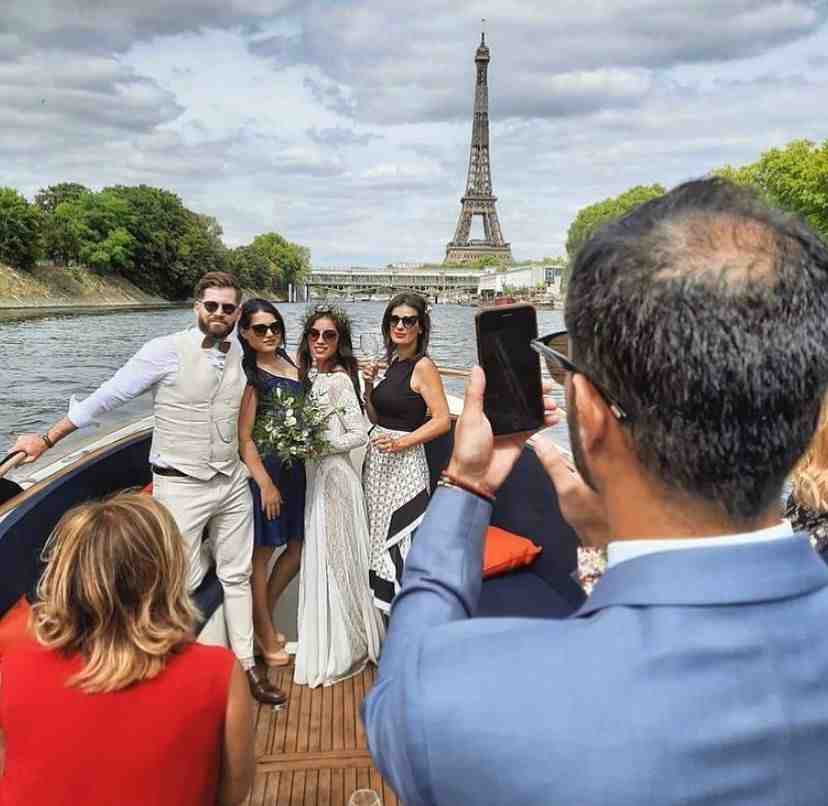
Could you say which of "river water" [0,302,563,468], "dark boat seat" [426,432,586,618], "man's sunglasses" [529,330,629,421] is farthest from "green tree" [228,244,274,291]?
"man's sunglasses" [529,330,629,421]

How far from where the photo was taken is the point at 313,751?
2572mm

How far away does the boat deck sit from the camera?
2.35m

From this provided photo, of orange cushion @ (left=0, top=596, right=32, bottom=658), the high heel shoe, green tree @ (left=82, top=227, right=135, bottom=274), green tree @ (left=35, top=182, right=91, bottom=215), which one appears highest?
green tree @ (left=35, top=182, right=91, bottom=215)

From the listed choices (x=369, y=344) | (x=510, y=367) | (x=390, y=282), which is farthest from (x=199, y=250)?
(x=510, y=367)

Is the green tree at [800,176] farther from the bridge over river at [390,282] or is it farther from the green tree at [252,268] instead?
the bridge over river at [390,282]

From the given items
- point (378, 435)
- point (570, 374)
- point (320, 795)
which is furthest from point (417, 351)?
point (570, 374)

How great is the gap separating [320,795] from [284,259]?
8393 centimetres

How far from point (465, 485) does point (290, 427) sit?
2.16m

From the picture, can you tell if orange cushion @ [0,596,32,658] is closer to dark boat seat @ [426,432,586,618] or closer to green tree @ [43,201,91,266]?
dark boat seat @ [426,432,586,618]

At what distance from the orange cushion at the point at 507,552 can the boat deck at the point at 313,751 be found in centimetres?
76

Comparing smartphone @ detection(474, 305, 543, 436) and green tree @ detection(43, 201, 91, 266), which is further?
green tree @ detection(43, 201, 91, 266)

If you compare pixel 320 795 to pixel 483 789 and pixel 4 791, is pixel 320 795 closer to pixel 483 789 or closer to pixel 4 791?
pixel 4 791

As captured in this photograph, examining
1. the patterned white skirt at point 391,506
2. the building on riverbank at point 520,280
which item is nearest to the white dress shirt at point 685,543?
the patterned white skirt at point 391,506

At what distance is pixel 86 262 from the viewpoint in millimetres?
52406
